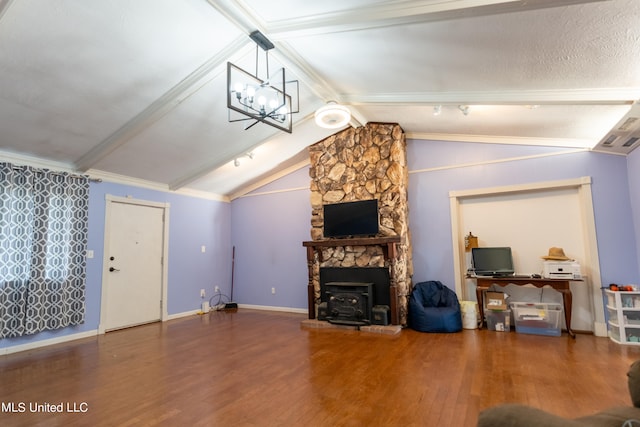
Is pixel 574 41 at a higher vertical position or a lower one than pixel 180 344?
higher

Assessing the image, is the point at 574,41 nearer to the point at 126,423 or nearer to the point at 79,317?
the point at 126,423

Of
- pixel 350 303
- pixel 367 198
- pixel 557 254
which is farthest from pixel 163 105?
pixel 557 254


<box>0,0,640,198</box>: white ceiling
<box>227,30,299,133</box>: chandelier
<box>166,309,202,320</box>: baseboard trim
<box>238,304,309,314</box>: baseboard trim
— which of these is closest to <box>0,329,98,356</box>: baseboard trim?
<box>166,309,202,320</box>: baseboard trim

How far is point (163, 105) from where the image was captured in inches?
151

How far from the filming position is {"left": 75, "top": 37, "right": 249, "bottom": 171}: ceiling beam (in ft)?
11.1

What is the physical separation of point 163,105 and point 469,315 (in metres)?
4.80

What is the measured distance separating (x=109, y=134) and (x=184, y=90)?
1343 mm

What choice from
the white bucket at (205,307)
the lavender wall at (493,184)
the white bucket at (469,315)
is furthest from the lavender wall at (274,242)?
the white bucket at (469,315)

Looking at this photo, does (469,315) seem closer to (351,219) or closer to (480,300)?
(480,300)

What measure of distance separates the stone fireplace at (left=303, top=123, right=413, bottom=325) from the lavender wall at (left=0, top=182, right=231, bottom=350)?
2492mm

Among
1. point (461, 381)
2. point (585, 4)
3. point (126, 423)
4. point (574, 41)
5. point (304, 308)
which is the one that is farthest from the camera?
point (304, 308)

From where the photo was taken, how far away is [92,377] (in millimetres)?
3129

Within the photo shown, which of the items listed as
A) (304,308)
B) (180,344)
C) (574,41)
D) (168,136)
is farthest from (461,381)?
(168,136)

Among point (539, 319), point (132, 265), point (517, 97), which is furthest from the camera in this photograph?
point (132, 265)
